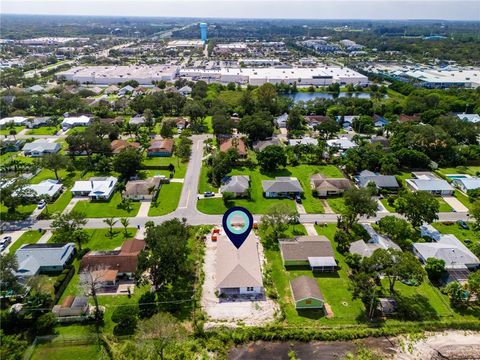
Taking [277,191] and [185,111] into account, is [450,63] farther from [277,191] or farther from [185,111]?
[277,191]

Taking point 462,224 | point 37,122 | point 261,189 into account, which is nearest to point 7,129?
point 37,122

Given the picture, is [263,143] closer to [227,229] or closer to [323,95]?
[227,229]

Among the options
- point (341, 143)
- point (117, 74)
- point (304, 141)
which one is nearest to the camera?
point (341, 143)

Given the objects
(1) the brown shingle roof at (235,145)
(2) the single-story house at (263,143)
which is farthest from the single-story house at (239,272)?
(2) the single-story house at (263,143)

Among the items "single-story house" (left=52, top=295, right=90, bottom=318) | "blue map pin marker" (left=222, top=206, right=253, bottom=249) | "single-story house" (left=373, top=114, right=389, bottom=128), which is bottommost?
"single-story house" (left=52, top=295, right=90, bottom=318)

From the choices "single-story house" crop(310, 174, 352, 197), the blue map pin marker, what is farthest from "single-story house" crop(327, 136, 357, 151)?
the blue map pin marker

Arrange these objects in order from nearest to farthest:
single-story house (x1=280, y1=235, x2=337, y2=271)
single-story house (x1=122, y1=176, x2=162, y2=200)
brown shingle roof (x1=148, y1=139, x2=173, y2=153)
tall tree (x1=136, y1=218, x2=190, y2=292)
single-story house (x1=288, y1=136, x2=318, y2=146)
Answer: tall tree (x1=136, y1=218, x2=190, y2=292) < single-story house (x1=280, y1=235, x2=337, y2=271) < single-story house (x1=122, y1=176, x2=162, y2=200) < brown shingle roof (x1=148, y1=139, x2=173, y2=153) < single-story house (x1=288, y1=136, x2=318, y2=146)

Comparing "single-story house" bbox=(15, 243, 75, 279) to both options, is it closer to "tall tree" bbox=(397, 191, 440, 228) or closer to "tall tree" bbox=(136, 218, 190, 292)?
"tall tree" bbox=(136, 218, 190, 292)
